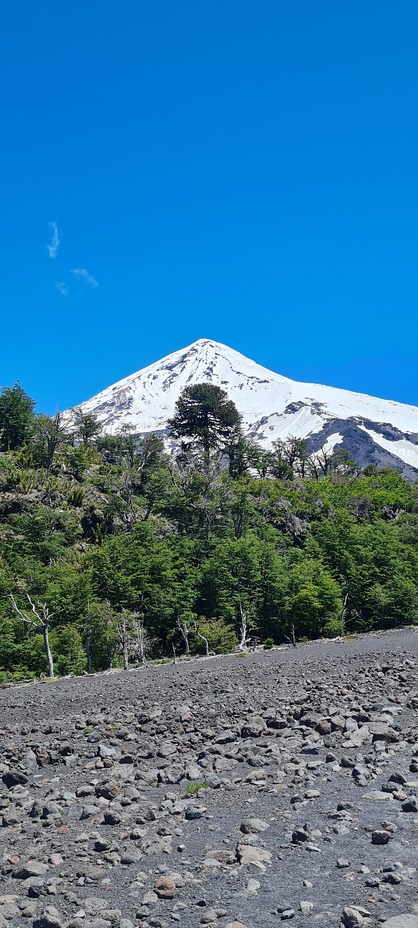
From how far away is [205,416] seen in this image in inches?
3088

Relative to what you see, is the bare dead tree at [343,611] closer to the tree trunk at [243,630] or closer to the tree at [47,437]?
the tree trunk at [243,630]

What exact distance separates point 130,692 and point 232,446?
6245 centimetres

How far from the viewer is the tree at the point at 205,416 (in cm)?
7706

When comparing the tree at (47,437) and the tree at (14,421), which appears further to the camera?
the tree at (14,421)

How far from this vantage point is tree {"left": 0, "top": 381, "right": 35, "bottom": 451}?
2625 inches

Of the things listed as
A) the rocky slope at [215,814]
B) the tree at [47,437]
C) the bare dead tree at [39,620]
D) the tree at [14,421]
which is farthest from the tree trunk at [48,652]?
the tree at [14,421]

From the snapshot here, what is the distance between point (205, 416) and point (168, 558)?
3549cm

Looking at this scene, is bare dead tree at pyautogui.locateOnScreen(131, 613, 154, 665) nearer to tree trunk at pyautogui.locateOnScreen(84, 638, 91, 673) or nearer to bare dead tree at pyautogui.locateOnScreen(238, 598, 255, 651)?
tree trunk at pyautogui.locateOnScreen(84, 638, 91, 673)

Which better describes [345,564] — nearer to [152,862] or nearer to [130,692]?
[130,692]

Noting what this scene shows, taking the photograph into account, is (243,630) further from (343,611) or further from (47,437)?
(47,437)

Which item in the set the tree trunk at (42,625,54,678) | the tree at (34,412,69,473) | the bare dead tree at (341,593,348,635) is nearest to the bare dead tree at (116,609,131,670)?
the tree trunk at (42,625,54,678)

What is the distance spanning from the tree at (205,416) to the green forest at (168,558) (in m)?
4.43

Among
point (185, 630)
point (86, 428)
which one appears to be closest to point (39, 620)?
point (185, 630)

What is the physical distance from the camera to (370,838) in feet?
24.1
